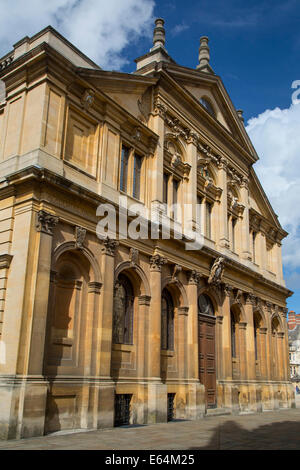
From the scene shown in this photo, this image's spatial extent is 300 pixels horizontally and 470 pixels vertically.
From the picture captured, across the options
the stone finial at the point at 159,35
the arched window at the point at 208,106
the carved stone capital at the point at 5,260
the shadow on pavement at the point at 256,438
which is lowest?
the shadow on pavement at the point at 256,438

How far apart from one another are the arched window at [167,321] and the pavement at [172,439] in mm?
3900

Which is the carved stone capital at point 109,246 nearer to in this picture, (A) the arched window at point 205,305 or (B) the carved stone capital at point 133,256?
(B) the carved stone capital at point 133,256


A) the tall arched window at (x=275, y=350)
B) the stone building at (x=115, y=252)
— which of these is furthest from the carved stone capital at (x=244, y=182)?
the tall arched window at (x=275, y=350)

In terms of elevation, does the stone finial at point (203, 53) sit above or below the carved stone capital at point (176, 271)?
above

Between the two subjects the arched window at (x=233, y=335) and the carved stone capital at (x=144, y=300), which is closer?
the carved stone capital at (x=144, y=300)

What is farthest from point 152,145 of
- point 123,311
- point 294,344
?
point 294,344

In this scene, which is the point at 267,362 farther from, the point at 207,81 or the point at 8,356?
A: the point at 8,356

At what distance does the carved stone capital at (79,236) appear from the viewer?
15773mm

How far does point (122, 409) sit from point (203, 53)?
2172cm

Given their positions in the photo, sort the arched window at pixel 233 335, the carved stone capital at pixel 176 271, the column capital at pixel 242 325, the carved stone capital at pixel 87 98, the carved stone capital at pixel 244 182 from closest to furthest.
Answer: the carved stone capital at pixel 87 98 → the carved stone capital at pixel 176 271 → the arched window at pixel 233 335 → the column capital at pixel 242 325 → the carved stone capital at pixel 244 182

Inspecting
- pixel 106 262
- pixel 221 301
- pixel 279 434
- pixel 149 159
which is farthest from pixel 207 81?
pixel 279 434

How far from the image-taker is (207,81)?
25.8 meters

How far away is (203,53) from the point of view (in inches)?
1136

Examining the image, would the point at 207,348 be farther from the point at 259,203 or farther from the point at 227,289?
the point at 259,203
